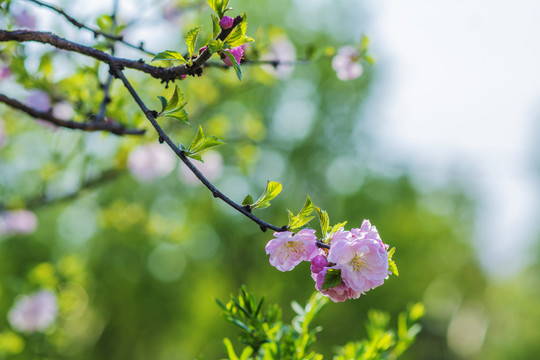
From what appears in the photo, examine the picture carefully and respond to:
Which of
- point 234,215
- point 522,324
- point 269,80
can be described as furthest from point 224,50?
point 522,324

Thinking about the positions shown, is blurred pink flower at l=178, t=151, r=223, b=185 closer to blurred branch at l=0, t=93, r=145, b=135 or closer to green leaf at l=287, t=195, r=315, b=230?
blurred branch at l=0, t=93, r=145, b=135

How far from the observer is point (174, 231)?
338 cm

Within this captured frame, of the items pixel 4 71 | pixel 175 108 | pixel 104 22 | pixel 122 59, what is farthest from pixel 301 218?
pixel 4 71

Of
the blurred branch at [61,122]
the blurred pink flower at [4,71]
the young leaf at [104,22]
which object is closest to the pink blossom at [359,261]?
the blurred branch at [61,122]

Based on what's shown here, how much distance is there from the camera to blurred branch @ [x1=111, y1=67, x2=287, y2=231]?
938 millimetres

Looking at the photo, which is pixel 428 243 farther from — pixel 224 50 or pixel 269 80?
pixel 224 50

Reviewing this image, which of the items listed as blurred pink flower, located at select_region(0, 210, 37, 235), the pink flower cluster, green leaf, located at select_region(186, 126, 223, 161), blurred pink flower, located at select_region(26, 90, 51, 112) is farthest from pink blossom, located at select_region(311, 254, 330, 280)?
blurred pink flower, located at select_region(0, 210, 37, 235)

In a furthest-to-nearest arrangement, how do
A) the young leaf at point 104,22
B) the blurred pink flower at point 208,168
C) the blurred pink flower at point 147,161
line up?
the blurred pink flower at point 208,168 → the blurred pink flower at point 147,161 → the young leaf at point 104,22

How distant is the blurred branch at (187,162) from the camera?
938 mm

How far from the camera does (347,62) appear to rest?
7.55ft

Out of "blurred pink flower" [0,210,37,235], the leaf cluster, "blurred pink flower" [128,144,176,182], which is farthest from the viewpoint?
"blurred pink flower" [0,210,37,235]

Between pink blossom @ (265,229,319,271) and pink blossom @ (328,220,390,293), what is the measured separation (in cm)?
5

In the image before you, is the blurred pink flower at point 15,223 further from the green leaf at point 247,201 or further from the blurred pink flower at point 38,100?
the green leaf at point 247,201

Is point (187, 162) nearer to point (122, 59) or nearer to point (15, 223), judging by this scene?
point (122, 59)
